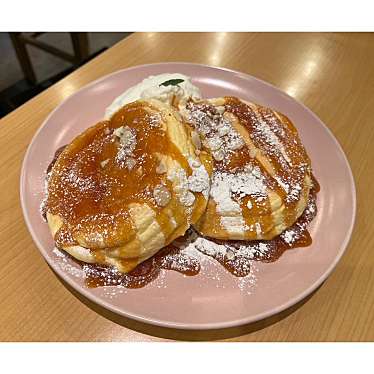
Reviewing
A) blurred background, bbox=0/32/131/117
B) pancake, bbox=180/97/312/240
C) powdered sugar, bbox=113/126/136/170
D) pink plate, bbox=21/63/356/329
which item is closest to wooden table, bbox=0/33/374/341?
pink plate, bbox=21/63/356/329

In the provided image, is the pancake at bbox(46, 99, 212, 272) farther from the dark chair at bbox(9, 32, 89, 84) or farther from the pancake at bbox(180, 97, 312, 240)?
the dark chair at bbox(9, 32, 89, 84)

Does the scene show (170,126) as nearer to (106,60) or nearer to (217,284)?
(217,284)

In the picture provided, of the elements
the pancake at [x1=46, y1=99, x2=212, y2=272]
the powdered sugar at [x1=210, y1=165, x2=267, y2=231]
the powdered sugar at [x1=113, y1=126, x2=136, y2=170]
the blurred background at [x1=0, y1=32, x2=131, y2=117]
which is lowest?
the blurred background at [x1=0, y1=32, x2=131, y2=117]

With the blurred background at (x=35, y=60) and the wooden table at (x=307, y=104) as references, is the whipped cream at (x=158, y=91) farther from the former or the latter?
the blurred background at (x=35, y=60)

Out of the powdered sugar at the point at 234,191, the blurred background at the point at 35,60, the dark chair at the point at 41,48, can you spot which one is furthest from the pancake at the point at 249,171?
the dark chair at the point at 41,48

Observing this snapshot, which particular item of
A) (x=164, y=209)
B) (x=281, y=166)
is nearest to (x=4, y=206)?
(x=164, y=209)

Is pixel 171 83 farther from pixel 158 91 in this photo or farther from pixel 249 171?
pixel 249 171
